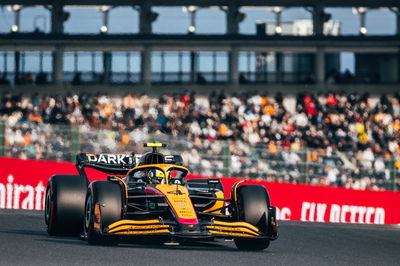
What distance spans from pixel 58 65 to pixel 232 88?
596cm

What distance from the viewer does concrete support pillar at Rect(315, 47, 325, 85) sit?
111ft

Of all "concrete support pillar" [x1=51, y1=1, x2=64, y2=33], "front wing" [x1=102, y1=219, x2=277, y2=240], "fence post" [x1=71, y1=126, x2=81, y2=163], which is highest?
"concrete support pillar" [x1=51, y1=1, x2=64, y2=33]

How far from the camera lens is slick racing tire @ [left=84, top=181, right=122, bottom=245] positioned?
10.7 metres

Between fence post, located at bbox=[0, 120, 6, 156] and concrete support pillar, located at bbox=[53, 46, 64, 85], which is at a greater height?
concrete support pillar, located at bbox=[53, 46, 64, 85]

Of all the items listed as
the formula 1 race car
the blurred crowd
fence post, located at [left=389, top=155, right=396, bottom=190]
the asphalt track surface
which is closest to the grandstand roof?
the blurred crowd

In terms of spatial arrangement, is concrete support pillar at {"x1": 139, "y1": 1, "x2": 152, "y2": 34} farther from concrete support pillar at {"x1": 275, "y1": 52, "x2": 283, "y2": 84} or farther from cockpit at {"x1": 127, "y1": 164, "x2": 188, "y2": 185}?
cockpit at {"x1": 127, "y1": 164, "x2": 188, "y2": 185}

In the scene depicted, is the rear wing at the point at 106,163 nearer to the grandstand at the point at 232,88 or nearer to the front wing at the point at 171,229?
the front wing at the point at 171,229

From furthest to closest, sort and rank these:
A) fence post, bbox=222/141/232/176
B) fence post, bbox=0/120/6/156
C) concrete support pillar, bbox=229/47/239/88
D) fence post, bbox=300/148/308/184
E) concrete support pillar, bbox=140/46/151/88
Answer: concrete support pillar, bbox=229/47/239/88 → concrete support pillar, bbox=140/46/151/88 → fence post, bbox=300/148/308/184 → fence post, bbox=222/141/232/176 → fence post, bbox=0/120/6/156

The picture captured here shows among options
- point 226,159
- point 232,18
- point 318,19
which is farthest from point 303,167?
point 318,19

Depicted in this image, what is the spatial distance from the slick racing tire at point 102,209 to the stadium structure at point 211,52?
19.9 meters

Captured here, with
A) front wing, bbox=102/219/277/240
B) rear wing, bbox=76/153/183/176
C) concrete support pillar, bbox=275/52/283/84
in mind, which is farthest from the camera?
concrete support pillar, bbox=275/52/283/84

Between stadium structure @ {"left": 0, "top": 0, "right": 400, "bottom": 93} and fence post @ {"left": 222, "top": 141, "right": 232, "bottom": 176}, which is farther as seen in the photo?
stadium structure @ {"left": 0, "top": 0, "right": 400, "bottom": 93}

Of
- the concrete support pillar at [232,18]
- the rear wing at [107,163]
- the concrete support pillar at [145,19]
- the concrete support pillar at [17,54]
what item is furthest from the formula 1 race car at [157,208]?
the concrete support pillar at [232,18]

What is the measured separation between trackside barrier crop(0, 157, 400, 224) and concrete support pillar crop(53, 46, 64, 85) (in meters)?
11.8
